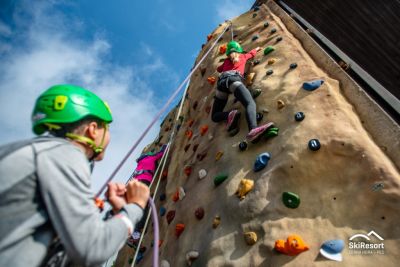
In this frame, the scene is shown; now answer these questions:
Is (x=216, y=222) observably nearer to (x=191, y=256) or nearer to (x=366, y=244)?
(x=191, y=256)

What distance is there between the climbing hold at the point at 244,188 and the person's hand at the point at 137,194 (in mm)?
1713

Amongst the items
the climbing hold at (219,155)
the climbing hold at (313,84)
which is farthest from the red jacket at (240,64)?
the climbing hold at (219,155)

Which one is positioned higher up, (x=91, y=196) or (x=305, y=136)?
(x=305, y=136)

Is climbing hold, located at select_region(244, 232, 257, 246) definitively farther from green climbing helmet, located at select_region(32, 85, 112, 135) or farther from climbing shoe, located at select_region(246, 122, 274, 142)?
green climbing helmet, located at select_region(32, 85, 112, 135)

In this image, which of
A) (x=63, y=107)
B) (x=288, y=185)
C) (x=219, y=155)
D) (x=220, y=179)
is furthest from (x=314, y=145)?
(x=63, y=107)

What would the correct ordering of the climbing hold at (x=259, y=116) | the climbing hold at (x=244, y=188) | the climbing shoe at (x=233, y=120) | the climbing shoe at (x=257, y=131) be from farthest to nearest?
the climbing shoe at (x=233, y=120) → the climbing hold at (x=259, y=116) → the climbing shoe at (x=257, y=131) → the climbing hold at (x=244, y=188)

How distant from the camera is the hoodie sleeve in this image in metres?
1.26

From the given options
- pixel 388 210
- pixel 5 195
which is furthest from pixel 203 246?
pixel 5 195

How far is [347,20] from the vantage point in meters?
5.66

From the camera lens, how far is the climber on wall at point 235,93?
13.1 ft

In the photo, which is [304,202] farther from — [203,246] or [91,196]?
[91,196]

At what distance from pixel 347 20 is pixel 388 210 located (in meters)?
4.20

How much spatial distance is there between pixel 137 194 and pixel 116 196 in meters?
0.10

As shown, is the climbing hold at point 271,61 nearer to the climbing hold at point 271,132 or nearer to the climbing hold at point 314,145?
the climbing hold at point 271,132
